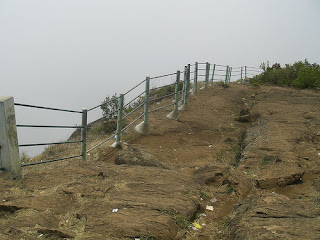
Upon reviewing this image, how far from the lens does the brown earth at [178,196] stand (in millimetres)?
2768

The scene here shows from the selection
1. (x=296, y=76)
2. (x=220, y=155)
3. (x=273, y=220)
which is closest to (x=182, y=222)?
(x=273, y=220)

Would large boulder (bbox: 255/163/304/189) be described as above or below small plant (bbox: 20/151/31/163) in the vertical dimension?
above

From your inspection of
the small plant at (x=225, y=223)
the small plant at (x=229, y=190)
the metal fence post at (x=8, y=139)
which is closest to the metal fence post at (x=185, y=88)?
the small plant at (x=229, y=190)

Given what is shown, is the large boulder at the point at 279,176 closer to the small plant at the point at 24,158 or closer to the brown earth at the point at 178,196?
the brown earth at the point at 178,196

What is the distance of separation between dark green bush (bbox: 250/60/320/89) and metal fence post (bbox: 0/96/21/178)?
14.2 meters

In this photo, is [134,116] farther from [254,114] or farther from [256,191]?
[256,191]

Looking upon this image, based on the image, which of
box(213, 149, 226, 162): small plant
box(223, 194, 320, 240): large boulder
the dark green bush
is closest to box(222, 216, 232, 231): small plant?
box(223, 194, 320, 240): large boulder

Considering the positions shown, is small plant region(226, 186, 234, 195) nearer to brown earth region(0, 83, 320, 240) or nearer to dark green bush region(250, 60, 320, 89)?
brown earth region(0, 83, 320, 240)

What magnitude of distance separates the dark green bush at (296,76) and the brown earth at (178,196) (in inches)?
338

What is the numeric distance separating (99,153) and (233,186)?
380cm

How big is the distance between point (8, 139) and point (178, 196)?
2074 millimetres

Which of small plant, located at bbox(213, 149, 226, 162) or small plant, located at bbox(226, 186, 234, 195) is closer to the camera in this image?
small plant, located at bbox(226, 186, 234, 195)

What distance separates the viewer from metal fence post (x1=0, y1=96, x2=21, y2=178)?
3559 mm

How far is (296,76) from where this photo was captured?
17.3 meters
